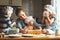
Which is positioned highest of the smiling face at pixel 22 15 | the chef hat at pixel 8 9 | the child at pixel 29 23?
the chef hat at pixel 8 9

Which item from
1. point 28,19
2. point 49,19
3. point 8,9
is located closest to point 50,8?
point 49,19

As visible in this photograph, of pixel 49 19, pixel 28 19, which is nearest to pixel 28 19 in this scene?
pixel 28 19

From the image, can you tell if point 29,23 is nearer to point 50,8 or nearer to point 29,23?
point 29,23

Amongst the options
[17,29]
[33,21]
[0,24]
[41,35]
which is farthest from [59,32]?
[0,24]

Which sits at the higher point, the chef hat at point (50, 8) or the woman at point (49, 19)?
the chef hat at point (50, 8)

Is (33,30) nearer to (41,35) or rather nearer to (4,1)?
(41,35)

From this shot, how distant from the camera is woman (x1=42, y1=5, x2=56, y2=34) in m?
2.10

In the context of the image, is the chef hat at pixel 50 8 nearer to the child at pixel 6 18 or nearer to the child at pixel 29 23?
the child at pixel 29 23

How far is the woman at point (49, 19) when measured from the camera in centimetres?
210

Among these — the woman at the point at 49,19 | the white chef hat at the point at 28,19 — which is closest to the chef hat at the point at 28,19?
the white chef hat at the point at 28,19

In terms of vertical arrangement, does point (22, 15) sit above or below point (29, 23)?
above

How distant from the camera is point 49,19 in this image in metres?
2.11

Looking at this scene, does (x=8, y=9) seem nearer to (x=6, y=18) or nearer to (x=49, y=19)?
(x=6, y=18)

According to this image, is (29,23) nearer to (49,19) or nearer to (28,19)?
(28,19)
